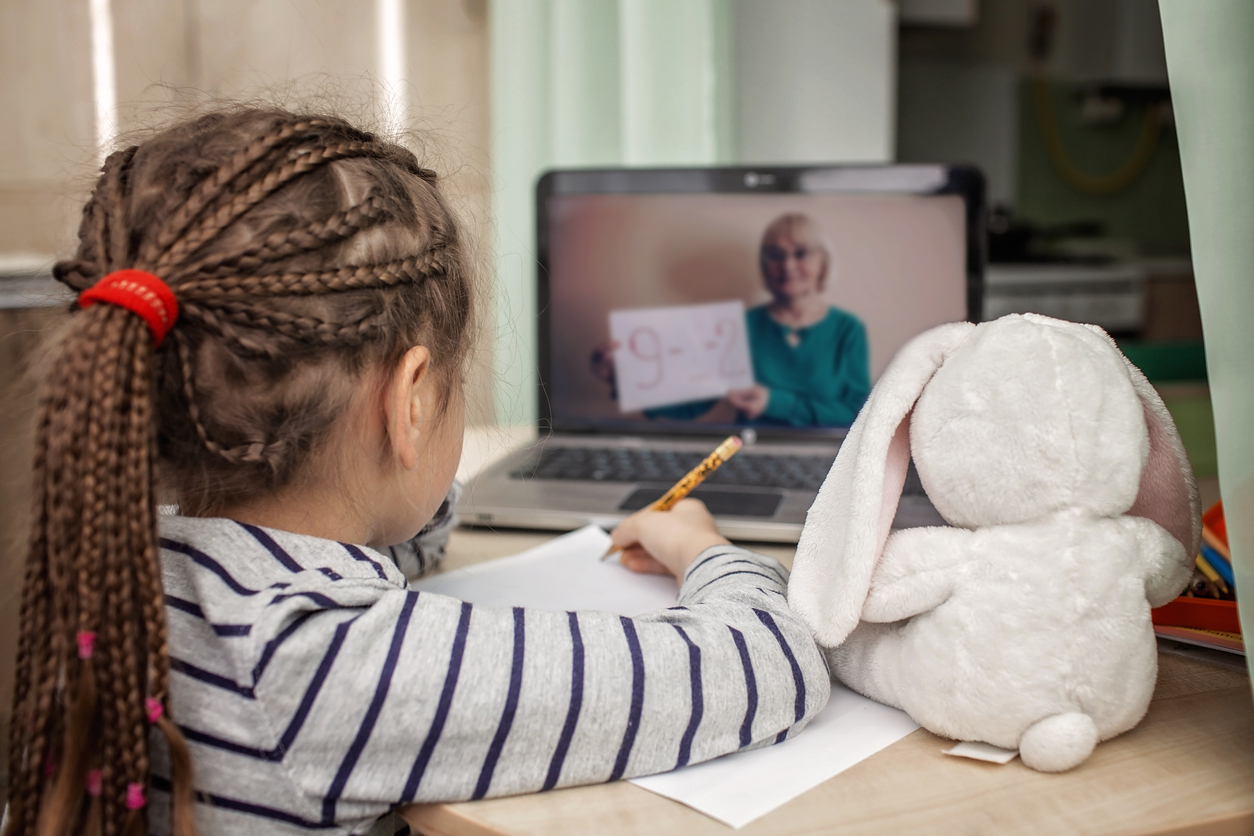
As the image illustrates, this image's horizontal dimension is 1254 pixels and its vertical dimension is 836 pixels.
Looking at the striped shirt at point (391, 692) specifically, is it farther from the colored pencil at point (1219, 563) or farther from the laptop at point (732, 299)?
the laptop at point (732, 299)

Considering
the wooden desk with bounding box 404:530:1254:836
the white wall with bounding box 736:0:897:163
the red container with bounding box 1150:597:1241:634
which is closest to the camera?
the wooden desk with bounding box 404:530:1254:836

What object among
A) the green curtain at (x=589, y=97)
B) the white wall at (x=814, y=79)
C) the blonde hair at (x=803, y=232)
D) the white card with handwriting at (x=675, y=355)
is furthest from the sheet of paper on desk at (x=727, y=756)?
the white wall at (x=814, y=79)

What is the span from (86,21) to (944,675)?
168cm

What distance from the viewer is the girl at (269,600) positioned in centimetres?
38

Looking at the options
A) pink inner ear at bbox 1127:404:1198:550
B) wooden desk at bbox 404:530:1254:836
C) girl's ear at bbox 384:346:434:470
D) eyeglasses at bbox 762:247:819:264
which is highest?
eyeglasses at bbox 762:247:819:264

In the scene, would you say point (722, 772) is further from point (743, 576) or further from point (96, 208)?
point (96, 208)

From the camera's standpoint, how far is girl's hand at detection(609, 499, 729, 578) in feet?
1.92

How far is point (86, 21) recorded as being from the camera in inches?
58.7

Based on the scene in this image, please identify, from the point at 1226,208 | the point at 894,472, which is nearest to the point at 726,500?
the point at 894,472

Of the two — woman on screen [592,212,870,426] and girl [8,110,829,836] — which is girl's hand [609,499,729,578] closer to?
girl [8,110,829,836]

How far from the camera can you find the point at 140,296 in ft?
1.24

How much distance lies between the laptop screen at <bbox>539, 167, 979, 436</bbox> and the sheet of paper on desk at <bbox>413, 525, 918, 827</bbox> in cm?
35

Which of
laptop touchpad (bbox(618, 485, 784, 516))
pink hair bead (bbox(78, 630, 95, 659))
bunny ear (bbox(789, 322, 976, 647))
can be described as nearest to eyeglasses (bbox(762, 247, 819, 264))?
laptop touchpad (bbox(618, 485, 784, 516))

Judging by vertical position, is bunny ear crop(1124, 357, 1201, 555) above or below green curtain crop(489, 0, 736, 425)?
below
